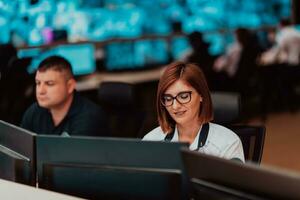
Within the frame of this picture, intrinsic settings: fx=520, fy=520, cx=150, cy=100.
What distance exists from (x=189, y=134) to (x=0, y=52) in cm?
298

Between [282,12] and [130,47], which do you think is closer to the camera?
[130,47]

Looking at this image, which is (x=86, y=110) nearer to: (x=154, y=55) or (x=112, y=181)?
(x=112, y=181)

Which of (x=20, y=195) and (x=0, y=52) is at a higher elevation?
(x=0, y=52)

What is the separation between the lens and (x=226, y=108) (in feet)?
8.64

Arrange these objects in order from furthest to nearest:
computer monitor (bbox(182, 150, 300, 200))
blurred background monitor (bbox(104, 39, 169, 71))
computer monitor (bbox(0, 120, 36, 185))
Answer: blurred background monitor (bbox(104, 39, 169, 71)) < computer monitor (bbox(0, 120, 36, 185)) < computer monitor (bbox(182, 150, 300, 200))

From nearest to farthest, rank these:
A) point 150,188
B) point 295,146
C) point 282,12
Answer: point 150,188 < point 295,146 < point 282,12

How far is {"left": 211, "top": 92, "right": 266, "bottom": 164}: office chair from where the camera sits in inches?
96.9

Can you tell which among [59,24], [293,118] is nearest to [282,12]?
[293,118]

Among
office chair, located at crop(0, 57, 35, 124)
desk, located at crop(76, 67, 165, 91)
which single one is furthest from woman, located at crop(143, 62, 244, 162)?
desk, located at crop(76, 67, 165, 91)

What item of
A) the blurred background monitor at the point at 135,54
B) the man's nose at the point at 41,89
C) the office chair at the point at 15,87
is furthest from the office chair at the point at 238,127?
the blurred background monitor at the point at 135,54

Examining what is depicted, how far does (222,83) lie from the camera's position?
20.2ft

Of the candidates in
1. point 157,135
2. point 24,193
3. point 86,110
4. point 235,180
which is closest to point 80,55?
point 86,110

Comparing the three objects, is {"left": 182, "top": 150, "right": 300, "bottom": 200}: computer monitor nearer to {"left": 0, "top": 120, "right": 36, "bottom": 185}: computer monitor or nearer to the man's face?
{"left": 0, "top": 120, "right": 36, "bottom": 185}: computer monitor

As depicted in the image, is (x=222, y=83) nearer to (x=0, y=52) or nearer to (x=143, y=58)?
(x=143, y=58)
